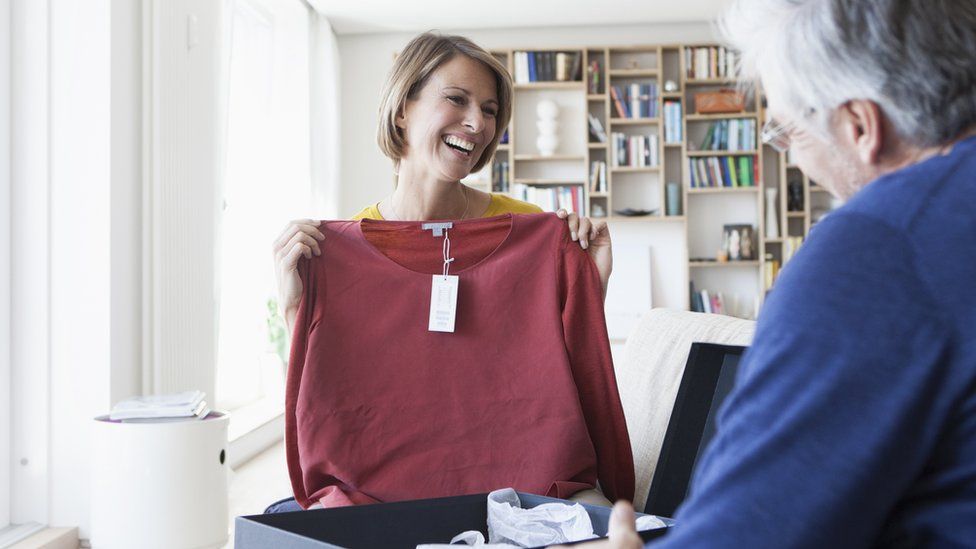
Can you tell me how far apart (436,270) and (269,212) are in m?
4.05

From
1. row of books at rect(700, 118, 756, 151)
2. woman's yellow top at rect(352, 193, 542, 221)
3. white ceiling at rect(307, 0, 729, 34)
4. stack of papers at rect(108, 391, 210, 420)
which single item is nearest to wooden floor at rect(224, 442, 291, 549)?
stack of papers at rect(108, 391, 210, 420)

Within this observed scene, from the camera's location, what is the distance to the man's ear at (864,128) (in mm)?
667

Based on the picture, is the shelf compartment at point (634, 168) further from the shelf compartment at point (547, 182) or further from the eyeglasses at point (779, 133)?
the eyeglasses at point (779, 133)

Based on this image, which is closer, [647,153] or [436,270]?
[436,270]

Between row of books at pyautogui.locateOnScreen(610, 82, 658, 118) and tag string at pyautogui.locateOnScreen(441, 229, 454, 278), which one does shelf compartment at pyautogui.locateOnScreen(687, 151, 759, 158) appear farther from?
tag string at pyautogui.locateOnScreen(441, 229, 454, 278)

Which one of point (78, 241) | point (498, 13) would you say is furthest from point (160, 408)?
point (498, 13)

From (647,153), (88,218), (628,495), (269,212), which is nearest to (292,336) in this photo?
(628,495)

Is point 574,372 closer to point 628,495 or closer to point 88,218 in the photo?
point 628,495

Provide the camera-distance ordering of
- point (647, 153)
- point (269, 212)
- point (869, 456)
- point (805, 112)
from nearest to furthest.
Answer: point (869, 456) < point (805, 112) < point (269, 212) < point (647, 153)

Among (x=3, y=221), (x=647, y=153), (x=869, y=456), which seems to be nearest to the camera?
(x=869, y=456)

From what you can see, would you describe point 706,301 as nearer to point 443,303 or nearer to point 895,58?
point 443,303

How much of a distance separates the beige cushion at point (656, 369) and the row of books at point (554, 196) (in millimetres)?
4357

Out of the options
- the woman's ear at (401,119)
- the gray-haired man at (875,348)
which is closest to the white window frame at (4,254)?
the woman's ear at (401,119)

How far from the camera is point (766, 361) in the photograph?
603mm
